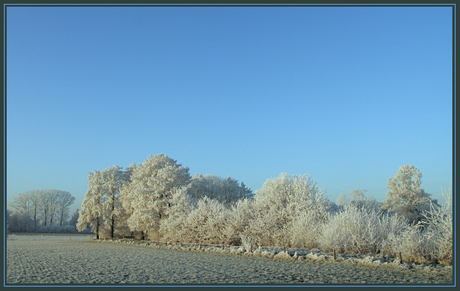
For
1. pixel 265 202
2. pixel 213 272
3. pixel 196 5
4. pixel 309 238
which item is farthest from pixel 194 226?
pixel 196 5

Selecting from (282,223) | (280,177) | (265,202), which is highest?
(280,177)

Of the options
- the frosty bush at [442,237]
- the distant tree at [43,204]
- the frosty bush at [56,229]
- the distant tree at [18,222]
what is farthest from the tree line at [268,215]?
the frosty bush at [56,229]

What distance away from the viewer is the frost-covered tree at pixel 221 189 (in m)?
52.9

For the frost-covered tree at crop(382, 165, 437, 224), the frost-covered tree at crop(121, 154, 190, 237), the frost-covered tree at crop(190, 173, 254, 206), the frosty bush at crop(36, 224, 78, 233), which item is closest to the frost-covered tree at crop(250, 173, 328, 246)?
the frost-covered tree at crop(121, 154, 190, 237)

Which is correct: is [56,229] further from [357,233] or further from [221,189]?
[357,233]

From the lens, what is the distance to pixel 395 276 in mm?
11852

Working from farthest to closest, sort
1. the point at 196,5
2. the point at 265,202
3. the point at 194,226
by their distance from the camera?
the point at 194,226 → the point at 265,202 → the point at 196,5

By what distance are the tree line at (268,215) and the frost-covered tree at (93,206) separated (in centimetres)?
13

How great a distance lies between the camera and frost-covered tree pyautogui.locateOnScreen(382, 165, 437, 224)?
→ 39.4 metres

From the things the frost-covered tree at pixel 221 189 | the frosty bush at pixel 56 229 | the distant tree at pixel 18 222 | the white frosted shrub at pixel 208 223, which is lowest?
the frosty bush at pixel 56 229

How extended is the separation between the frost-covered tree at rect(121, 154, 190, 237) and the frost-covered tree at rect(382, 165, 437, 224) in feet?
90.7

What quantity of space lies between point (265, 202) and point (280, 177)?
2.62 meters

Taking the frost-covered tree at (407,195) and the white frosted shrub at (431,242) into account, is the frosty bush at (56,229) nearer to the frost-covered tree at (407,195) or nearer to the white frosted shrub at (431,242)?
the frost-covered tree at (407,195)

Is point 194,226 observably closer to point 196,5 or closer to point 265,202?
point 265,202
